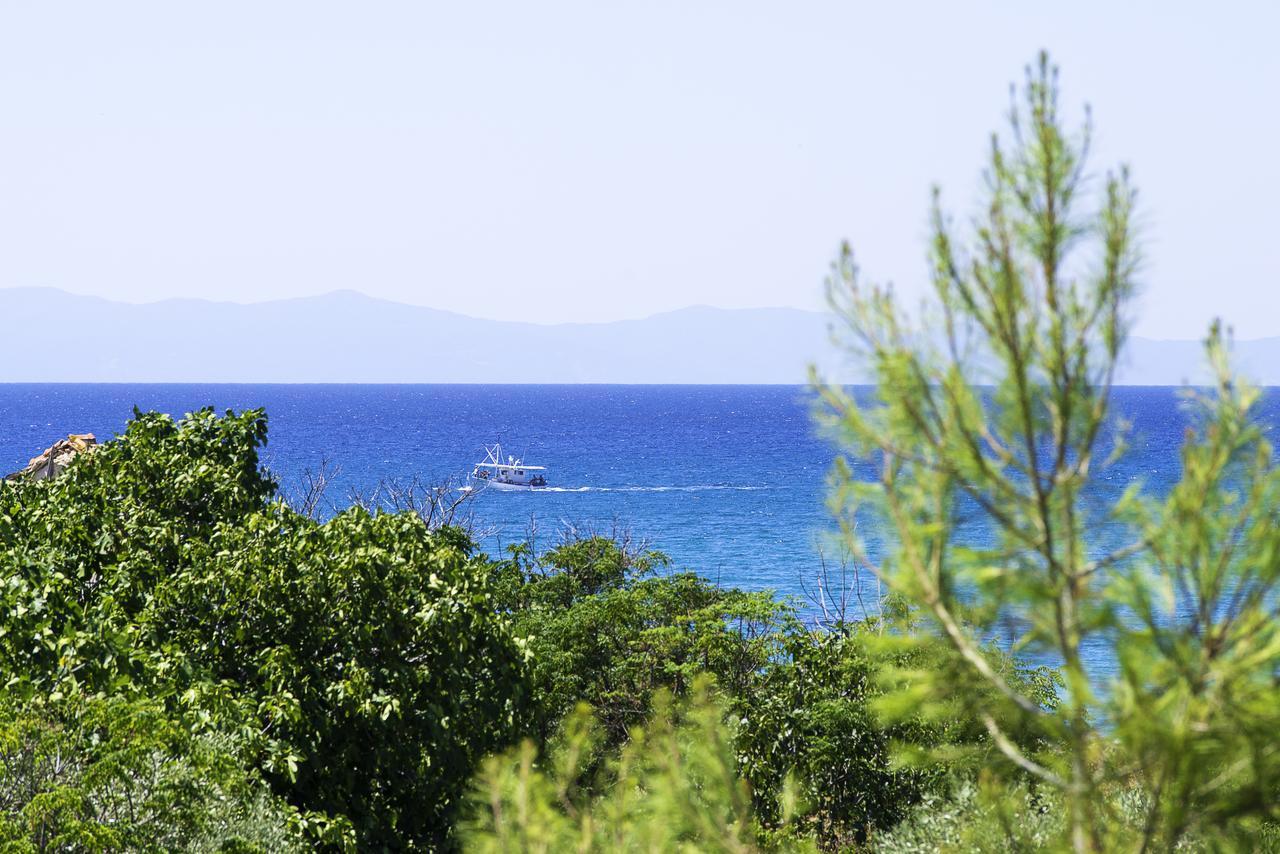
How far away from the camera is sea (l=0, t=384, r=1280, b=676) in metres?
47.3

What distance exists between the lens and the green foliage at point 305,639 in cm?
952

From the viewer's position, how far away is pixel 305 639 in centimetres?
1134

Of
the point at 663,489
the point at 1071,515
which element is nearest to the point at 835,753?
the point at 1071,515

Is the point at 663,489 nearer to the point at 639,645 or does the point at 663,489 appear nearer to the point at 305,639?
the point at 639,645

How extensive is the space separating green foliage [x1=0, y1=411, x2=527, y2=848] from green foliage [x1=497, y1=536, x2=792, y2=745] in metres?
4.29

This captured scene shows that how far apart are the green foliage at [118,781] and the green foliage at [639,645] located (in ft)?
25.2

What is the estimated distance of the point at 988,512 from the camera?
3865 millimetres

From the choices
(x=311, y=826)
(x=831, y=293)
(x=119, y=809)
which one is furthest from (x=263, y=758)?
(x=831, y=293)

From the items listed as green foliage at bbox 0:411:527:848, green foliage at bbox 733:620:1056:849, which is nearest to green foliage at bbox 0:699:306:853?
green foliage at bbox 0:411:527:848

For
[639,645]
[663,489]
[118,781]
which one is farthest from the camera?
[663,489]

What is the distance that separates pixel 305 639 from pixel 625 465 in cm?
8413

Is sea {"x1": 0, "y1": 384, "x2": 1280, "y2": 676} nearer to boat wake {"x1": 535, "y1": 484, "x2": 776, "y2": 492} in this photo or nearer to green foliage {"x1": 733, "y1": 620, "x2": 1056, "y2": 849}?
boat wake {"x1": 535, "y1": 484, "x2": 776, "y2": 492}

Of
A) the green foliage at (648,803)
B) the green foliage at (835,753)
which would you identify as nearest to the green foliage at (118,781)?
the green foliage at (648,803)

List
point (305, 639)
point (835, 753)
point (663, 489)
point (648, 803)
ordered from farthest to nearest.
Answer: point (663, 489)
point (835, 753)
point (305, 639)
point (648, 803)
